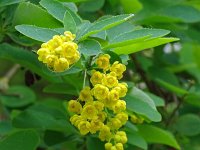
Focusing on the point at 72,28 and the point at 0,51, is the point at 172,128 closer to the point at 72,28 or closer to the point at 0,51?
the point at 0,51

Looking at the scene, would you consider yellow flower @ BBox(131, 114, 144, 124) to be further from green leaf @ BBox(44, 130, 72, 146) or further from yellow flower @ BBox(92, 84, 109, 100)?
yellow flower @ BBox(92, 84, 109, 100)

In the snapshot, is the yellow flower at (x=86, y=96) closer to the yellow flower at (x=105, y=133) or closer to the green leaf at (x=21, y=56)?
the yellow flower at (x=105, y=133)

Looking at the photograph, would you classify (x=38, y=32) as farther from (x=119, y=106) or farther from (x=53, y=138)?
(x=53, y=138)

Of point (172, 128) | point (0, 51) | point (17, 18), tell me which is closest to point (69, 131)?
point (0, 51)

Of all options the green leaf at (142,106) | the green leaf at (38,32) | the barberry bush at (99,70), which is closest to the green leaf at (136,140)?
the barberry bush at (99,70)

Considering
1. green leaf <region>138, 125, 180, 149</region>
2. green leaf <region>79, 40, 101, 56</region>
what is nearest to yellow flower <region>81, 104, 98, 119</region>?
green leaf <region>79, 40, 101, 56</region>

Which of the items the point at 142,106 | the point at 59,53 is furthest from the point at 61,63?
the point at 142,106
